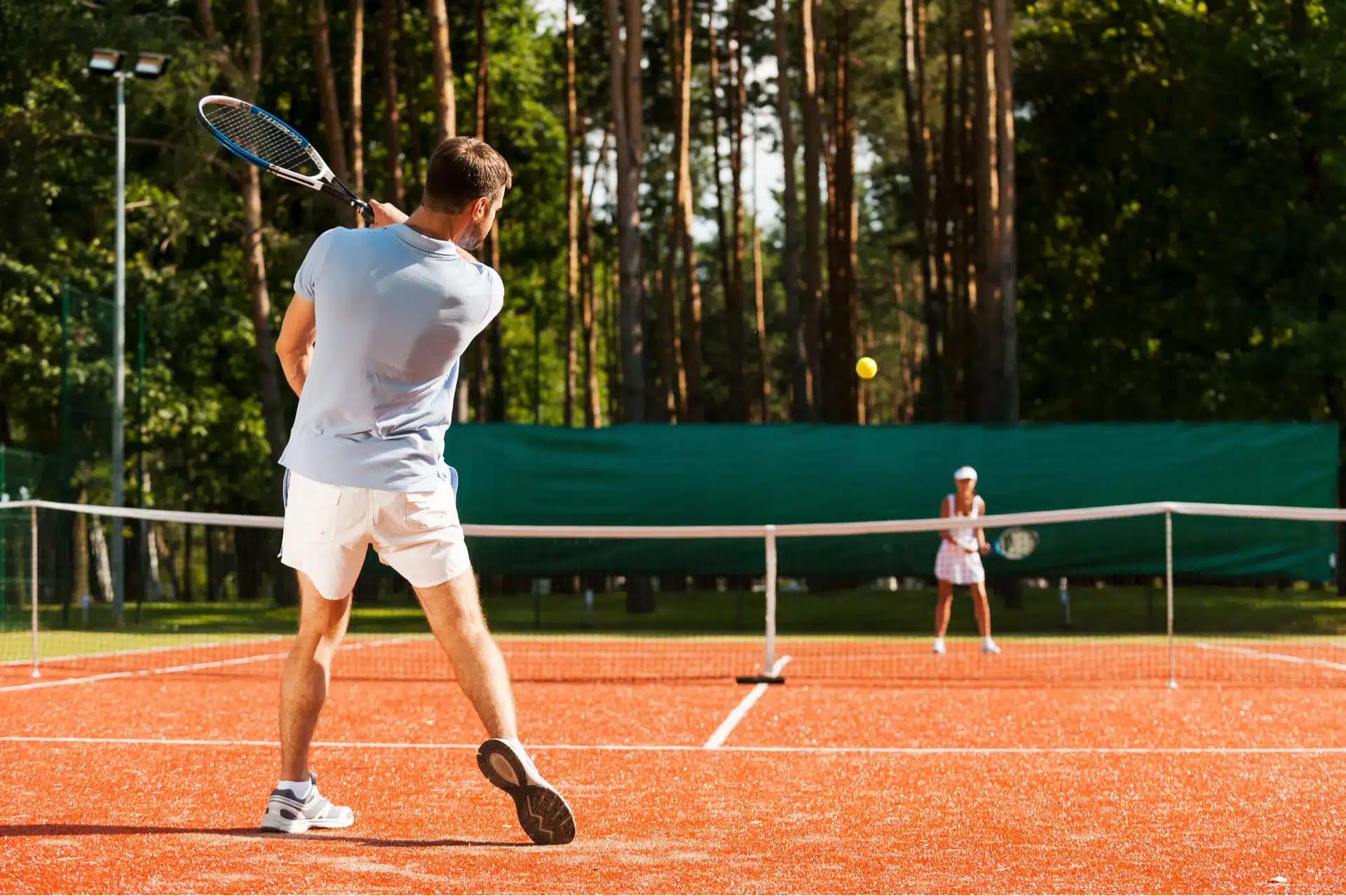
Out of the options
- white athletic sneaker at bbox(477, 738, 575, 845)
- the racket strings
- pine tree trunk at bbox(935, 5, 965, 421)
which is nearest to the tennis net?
the racket strings

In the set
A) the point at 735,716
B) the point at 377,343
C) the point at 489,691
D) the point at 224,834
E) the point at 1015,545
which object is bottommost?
the point at 735,716

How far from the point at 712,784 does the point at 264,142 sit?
2.83 meters

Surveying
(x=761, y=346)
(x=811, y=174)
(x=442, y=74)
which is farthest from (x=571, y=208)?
(x=442, y=74)

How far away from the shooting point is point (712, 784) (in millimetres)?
6566

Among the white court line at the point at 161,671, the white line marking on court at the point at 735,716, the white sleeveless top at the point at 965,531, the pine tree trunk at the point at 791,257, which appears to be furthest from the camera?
the pine tree trunk at the point at 791,257

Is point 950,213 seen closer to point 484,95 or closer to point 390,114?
point 484,95

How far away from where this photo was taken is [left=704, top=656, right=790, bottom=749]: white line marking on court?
8.13 meters

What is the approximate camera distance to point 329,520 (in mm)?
4836

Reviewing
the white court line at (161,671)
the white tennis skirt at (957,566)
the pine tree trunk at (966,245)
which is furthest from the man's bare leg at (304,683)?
the pine tree trunk at (966,245)

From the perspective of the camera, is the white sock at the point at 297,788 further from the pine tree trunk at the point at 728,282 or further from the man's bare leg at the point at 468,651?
the pine tree trunk at the point at 728,282

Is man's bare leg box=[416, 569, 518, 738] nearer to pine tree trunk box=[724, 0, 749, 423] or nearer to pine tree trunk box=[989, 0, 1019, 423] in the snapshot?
pine tree trunk box=[989, 0, 1019, 423]

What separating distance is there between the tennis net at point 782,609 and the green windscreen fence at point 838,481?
0.05 m

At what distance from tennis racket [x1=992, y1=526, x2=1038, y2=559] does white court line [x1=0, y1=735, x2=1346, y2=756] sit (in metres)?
10.7

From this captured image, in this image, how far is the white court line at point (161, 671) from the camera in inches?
439
